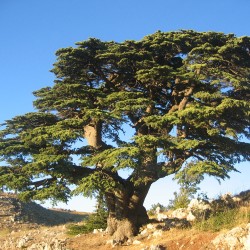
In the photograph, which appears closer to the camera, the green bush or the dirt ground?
the dirt ground

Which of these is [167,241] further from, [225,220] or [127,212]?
[127,212]

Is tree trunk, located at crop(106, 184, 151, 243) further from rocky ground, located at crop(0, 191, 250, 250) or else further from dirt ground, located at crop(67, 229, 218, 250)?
dirt ground, located at crop(67, 229, 218, 250)

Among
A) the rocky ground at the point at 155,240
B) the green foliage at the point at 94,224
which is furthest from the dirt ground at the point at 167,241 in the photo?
the green foliage at the point at 94,224

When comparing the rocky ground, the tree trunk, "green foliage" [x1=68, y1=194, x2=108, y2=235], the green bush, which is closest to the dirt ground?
the rocky ground

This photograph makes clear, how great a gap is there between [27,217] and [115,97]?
20193 mm

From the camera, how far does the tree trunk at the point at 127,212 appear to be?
16.6m

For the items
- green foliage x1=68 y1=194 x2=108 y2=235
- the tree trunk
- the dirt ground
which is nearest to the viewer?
the dirt ground

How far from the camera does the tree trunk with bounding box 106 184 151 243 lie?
1661 centimetres

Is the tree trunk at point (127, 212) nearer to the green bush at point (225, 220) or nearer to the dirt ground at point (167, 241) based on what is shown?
the dirt ground at point (167, 241)

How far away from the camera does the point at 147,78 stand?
15953 millimetres

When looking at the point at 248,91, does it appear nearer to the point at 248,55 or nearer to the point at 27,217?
the point at 248,55

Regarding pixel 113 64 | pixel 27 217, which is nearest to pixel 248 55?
pixel 113 64

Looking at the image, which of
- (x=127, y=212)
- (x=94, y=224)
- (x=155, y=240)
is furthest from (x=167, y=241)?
(x=94, y=224)

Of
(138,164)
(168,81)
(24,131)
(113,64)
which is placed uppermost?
(113,64)
